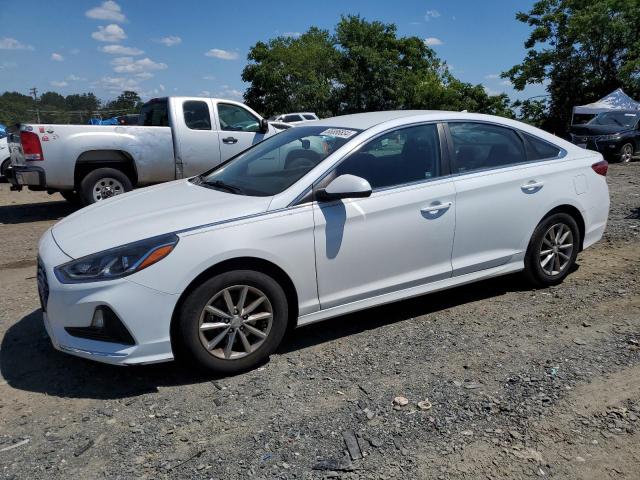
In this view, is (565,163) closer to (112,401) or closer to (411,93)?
(112,401)

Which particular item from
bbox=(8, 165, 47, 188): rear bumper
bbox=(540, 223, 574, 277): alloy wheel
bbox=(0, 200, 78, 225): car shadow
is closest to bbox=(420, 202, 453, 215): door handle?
bbox=(540, 223, 574, 277): alloy wheel

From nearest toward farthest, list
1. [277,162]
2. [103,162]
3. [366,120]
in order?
[277,162], [366,120], [103,162]

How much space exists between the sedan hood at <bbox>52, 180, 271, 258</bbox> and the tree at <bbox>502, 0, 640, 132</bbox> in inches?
1249

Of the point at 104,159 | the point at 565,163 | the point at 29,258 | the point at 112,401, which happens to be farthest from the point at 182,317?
the point at 104,159

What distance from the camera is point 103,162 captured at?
8.90m

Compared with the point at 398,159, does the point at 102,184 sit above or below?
below

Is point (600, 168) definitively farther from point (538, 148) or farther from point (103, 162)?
point (103, 162)

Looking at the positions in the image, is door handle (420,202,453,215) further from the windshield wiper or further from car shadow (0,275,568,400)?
the windshield wiper

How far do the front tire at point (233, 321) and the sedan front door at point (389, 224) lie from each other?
0.39m

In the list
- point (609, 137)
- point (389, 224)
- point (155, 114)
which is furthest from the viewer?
point (609, 137)

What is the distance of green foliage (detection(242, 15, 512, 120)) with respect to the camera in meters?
39.1

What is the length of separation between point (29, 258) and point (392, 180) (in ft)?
15.4

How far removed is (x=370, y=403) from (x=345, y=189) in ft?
4.49

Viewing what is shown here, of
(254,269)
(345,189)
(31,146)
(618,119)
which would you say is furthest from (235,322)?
(618,119)
